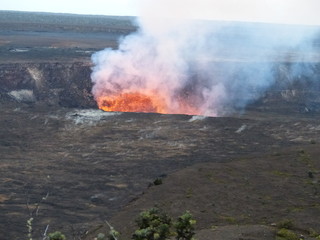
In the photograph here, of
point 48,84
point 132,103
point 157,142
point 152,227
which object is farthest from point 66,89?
point 152,227

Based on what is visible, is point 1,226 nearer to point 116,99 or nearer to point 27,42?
point 116,99

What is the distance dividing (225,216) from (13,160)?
1617 centimetres

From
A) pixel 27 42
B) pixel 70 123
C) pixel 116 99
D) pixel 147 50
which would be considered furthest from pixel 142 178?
pixel 27 42

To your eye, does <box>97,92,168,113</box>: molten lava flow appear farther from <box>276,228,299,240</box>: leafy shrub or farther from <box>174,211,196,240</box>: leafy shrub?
<box>174,211,196,240</box>: leafy shrub

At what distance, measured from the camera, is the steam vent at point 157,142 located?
869 inches

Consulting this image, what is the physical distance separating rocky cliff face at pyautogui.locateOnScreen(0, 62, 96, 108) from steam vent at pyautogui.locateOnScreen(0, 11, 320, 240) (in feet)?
0.46

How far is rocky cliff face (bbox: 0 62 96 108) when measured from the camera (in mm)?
49062

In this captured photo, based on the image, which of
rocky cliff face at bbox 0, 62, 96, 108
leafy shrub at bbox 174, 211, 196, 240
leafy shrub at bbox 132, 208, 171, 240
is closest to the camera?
leafy shrub at bbox 132, 208, 171, 240

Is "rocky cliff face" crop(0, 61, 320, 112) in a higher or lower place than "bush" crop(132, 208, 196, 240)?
higher

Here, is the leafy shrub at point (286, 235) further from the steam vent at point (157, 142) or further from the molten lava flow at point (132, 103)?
the molten lava flow at point (132, 103)

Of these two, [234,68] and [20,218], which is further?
[234,68]

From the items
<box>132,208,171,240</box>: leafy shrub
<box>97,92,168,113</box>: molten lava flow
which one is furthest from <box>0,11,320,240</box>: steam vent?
<box>132,208,171,240</box>: leafy shrub

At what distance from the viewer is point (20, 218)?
2244cm

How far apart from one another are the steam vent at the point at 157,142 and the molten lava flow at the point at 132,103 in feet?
0.36
